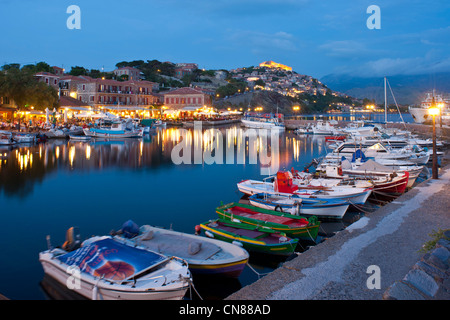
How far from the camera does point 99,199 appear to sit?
16.9m

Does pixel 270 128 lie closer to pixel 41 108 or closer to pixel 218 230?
pixel 41 108

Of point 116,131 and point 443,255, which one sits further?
point 116,131

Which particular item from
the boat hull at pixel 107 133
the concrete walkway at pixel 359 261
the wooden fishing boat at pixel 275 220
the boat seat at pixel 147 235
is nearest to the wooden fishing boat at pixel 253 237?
the wooden fishing boat at pixel 275 220

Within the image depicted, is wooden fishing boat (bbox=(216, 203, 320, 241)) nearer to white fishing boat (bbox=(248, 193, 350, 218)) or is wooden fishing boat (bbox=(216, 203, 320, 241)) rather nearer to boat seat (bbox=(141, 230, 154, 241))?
white fishing boat (bbox=(248, 193, 350, 218))

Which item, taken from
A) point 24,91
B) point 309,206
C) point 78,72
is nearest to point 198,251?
point 309,206

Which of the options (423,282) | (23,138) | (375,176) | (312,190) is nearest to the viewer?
(423,282)

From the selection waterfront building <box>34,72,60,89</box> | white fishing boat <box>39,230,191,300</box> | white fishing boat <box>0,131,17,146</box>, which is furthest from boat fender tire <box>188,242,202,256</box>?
waterfront building <box>34,72,60,89</box>

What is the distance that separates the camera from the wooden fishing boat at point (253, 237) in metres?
9.30

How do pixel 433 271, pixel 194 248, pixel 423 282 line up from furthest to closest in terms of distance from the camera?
pixel 194 248 < pixel 433 271 < pixel 423 282

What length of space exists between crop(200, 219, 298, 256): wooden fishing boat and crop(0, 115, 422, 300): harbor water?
48 cm

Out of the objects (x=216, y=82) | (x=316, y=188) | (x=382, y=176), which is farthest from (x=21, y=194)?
(x=216, y=82)

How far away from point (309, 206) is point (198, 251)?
5.74 m

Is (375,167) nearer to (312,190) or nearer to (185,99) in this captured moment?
(312,190)

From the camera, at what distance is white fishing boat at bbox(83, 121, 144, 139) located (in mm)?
45031
